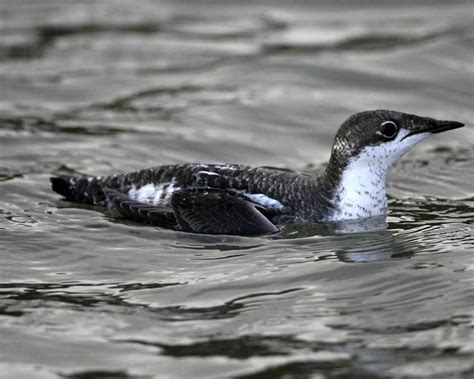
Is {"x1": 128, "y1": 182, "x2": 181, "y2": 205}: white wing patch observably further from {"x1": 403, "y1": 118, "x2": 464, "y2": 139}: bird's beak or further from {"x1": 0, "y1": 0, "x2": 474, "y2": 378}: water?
{"x1": 403, "y1": 118, "x2": 464, "y2": 139}: bird's beak

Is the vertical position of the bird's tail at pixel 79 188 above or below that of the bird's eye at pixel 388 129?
below

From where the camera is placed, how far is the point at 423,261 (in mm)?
10070

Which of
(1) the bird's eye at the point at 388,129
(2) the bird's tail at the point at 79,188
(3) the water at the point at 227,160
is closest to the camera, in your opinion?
(3) the water at the point at 227,160

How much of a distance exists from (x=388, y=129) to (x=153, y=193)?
7.82 ft

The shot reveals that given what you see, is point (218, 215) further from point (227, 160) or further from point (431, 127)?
point (227, 160)

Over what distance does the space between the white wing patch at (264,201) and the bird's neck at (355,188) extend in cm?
50

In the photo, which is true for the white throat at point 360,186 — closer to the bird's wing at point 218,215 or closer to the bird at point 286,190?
the bird at point 286,190

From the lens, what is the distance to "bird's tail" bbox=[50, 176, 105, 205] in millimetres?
11816

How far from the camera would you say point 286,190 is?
36.3 ft

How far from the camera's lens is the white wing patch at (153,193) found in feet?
37.0

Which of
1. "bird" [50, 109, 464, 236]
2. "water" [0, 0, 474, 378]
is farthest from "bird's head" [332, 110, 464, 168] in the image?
"water" [0, 0, 474, 378]

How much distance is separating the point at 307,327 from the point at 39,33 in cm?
1251

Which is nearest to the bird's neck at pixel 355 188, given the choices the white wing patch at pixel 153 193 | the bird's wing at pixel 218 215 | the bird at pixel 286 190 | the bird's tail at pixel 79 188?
the bird at pixel 286 190

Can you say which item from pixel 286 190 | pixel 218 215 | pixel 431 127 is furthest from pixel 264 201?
pixel 431 127
